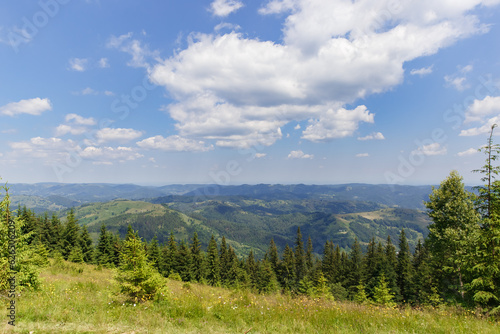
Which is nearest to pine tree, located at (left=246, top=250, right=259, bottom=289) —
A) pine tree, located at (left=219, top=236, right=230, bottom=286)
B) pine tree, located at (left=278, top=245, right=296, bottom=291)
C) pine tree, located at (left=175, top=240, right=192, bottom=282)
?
pine tree, located at (left=278, top=245, right=296, bottom=291)

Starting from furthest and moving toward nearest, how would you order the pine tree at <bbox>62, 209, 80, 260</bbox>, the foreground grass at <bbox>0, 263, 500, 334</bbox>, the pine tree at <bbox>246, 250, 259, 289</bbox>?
the pine tree at <bbox>246, 250, 259, 289</bbox>
the pine tree at <bbox>62, 209, 80, 260</bbox>
the foreground grass at <bbox>0, 263, 500, 334</bbox>

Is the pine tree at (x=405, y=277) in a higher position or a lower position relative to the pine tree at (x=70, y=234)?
lower

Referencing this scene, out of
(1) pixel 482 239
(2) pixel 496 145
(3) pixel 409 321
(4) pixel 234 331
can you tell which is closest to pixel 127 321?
(4) pixel 234 331

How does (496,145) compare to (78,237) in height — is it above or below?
above

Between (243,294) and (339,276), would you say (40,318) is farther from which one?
(339,276)

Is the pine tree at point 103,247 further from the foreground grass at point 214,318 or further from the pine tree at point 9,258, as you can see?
the foreground grass at point 214,318

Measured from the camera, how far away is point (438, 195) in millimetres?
18422

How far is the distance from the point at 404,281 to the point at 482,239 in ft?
164

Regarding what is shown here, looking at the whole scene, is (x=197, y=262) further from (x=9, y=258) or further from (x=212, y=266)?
(x=9, y=258)

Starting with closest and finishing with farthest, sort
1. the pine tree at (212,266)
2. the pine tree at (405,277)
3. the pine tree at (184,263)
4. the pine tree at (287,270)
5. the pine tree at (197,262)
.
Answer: the pine tree at (405,277) → the pine tree at (184,263) → the pine tree at (197,262) → the pine tree at (212,266) → the pine tree at (287,270)

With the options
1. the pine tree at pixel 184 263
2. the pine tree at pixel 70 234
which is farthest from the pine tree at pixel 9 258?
the pine tree at pixel 70 234

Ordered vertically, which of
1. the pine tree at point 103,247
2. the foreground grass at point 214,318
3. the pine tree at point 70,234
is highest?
the foreground grass at point 214,318

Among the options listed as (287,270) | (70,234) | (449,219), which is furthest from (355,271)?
(70,234)

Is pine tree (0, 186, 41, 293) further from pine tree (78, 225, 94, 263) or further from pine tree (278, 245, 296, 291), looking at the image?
pine tree (278, 245, 296, 291)
